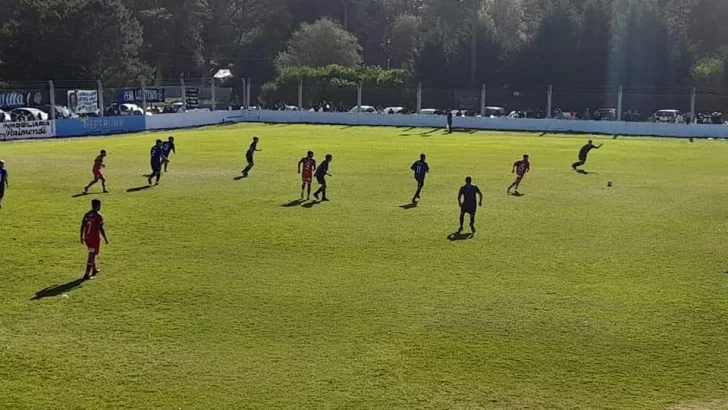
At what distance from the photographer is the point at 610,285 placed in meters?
17.1

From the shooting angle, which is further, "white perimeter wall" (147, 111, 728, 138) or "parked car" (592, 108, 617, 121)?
"parked car" (592, 108, 617, 121)

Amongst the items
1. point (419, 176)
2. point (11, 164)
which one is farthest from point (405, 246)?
point (11, 164)

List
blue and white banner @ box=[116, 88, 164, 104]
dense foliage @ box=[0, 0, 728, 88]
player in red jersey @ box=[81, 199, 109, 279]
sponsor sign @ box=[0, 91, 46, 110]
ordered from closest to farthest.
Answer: player in red jersey @ box=[81, 199, 109, 279] → sponsor sign @ box=[0, 91, 46, 110] → blue and white banner @ box=[116, 88, 164, 104] → dense foliage @ box=[0, 0, 728, 88]

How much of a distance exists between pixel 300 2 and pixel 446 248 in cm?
9245

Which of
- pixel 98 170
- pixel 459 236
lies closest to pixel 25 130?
pixel 98 170

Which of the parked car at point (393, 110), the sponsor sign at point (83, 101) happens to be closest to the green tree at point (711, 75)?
the parked car at point (393, 110)

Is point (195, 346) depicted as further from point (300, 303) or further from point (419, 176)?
point (419, 176)

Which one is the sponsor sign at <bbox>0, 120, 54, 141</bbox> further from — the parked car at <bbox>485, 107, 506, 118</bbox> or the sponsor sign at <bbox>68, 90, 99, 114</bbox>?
the parked car at <bbox>485, 107, 506, 118</bbox>

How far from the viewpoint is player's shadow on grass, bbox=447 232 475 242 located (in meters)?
21.4

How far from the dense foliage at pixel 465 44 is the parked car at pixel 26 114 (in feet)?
62.2

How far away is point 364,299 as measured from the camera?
15.9m

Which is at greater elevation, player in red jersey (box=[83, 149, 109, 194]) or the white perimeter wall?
the white perimeter wall

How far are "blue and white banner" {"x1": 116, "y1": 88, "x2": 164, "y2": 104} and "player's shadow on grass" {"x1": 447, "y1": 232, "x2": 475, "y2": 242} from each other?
43.5 meters

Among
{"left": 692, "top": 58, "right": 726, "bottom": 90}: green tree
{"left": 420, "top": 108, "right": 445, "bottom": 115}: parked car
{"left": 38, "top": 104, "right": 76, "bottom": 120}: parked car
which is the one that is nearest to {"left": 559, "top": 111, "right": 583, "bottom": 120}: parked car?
{"left": 420, "top": 108, "right": 445, "bottom": 115}: parked car
